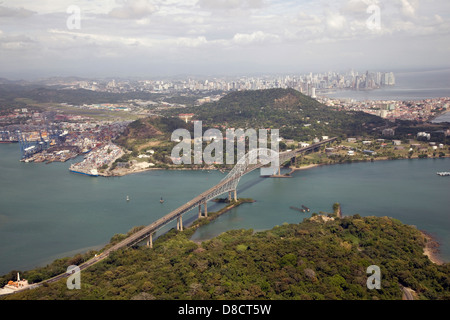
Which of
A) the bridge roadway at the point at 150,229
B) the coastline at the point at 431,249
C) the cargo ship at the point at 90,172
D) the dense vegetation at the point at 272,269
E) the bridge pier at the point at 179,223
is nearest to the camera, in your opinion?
the dense vegetation at the point at 272,269

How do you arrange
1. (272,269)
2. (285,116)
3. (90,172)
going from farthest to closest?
(285,116) → (90,172) → (272,269)

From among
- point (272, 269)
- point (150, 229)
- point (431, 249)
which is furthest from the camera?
point (150, 229)

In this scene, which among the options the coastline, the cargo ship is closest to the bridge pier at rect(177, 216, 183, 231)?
the coastline

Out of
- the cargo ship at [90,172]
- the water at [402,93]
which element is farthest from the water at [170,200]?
the water at [402,93]

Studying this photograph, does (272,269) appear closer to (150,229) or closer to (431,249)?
(150,229)

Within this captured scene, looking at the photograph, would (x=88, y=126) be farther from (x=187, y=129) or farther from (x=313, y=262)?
(x=313, y=262)

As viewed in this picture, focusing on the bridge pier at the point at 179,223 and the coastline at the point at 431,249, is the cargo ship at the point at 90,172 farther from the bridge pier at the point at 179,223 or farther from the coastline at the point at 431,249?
the coastline at the point at 431,249

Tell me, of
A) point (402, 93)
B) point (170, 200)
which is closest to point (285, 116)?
point (170, 200)
